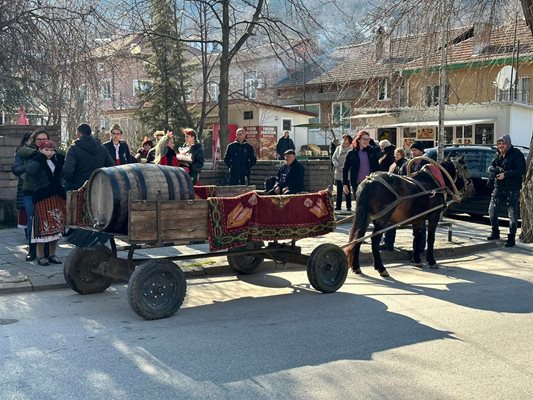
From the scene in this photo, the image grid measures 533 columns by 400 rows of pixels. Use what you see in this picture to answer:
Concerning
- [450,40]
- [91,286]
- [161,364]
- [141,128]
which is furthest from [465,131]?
[161,364]

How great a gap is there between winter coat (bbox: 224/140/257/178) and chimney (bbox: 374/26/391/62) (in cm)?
330

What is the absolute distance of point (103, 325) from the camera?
266 inches

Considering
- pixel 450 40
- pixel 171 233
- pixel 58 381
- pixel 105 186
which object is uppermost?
pixel 450 40

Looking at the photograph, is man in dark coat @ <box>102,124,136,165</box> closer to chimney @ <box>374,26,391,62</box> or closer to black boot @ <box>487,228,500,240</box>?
chimney @ <box>374,26,391,62</box>

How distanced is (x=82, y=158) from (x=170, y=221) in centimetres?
311

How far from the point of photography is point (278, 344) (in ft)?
20.1

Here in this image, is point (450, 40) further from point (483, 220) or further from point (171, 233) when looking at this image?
point (171, 233)

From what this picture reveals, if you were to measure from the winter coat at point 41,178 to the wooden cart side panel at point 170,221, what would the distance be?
3.29 meters

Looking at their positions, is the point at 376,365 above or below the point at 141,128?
below

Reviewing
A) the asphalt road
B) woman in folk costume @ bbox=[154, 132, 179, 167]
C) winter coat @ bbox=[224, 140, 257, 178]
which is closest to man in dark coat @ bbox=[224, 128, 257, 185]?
winter coat @ bbox=[224, 140, 257, 178]

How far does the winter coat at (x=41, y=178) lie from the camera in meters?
9.59

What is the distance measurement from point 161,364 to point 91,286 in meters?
2.94

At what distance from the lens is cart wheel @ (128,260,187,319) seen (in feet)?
22.5

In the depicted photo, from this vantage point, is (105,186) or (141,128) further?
(141,128)
